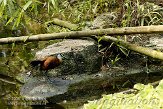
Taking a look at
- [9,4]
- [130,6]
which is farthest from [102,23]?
[9,4]

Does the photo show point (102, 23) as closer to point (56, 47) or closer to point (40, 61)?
point (56, 47)

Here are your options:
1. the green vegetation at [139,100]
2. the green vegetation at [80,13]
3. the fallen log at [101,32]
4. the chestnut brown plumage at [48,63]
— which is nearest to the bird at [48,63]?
the chestnut brown plumage at [48,63]

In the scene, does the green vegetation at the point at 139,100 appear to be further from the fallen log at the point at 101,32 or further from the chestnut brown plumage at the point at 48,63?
the chestnut brown plumage at the point at 48,63

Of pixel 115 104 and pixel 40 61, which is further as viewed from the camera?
pixel 40 61

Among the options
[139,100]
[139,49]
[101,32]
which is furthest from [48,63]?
[139,100]

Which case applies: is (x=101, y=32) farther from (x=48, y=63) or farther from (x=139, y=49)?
(x=48, y=63)

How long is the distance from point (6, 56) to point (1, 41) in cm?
53

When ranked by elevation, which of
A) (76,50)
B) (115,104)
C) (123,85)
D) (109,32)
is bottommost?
(123,85)

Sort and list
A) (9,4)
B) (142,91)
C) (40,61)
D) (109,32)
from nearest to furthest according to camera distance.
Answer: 1. (142,91)
2. (9,4)
3. (109,32)
4. (40,61)

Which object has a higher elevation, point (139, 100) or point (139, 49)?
point (139, 100)

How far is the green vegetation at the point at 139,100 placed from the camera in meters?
1.30

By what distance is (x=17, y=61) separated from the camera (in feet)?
15.5

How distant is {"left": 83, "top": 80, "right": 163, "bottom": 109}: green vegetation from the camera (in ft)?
4.27

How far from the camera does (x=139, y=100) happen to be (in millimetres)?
1361
